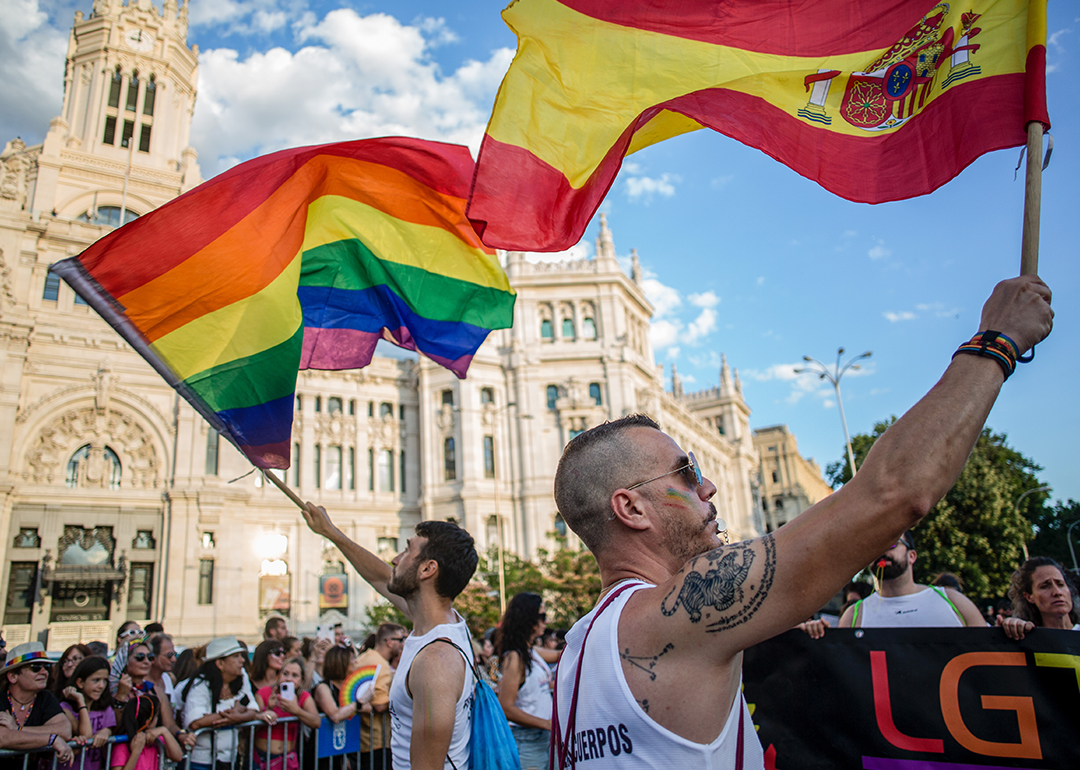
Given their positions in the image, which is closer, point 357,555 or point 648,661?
point 648,661

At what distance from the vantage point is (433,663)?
3.12 m

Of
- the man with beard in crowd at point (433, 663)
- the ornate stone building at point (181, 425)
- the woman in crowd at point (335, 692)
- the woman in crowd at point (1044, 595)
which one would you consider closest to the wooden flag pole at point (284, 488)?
the man with beard in crowd at point (433, 663)

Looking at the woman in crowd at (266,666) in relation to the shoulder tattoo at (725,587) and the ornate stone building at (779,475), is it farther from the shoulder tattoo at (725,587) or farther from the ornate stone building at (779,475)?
the ornate stone building at (779,475)

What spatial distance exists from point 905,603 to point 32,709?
20.5ft

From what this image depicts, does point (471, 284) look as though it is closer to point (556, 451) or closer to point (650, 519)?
point (650, 519)

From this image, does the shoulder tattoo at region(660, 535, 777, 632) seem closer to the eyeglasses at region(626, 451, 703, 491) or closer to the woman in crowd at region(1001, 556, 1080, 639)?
the eyeglasses at region(626, 451, 703, 491)

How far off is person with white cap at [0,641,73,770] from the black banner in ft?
15.4

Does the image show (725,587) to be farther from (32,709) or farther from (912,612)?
(32,709)

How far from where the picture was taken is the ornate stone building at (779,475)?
8306 centimetres

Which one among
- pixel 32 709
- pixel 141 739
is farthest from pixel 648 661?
pixel 32 709

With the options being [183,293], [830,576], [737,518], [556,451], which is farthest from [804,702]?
[737,518]

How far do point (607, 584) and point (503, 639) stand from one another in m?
3.88

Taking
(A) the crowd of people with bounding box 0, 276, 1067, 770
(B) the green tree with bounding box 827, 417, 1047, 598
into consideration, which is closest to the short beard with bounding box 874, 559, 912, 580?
(A) the crowd of people with bounding box 0, 276, 1067, 770

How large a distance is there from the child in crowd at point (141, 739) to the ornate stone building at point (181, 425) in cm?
2569
